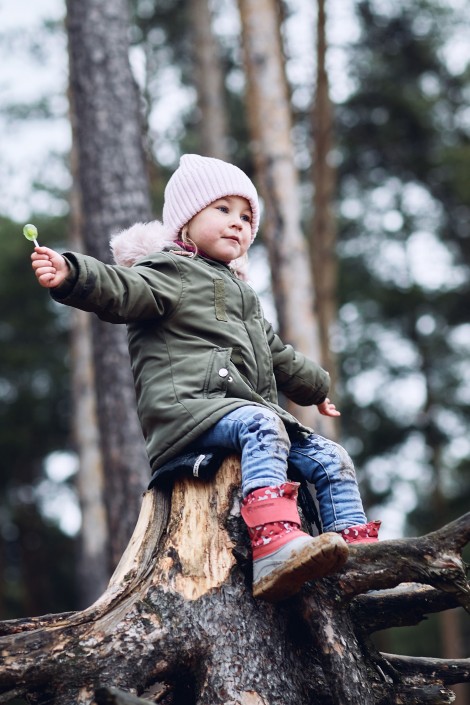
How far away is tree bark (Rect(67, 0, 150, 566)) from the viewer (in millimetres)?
6418

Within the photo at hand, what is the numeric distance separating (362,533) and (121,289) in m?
1.12

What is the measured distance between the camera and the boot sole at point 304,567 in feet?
8.20

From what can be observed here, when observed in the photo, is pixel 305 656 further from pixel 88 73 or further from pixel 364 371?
pixel 364 371

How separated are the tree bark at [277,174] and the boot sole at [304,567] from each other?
512cm

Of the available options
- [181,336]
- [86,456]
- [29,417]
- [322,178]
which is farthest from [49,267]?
[29,417]

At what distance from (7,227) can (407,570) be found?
16.3 metres

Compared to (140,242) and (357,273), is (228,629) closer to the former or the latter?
(140,242)

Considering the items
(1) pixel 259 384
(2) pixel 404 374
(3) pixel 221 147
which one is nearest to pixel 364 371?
(2) pixel 404 374

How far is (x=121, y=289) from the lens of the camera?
116 inches

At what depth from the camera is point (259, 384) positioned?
11.0 ft

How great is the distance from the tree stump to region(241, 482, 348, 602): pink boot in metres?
0.12

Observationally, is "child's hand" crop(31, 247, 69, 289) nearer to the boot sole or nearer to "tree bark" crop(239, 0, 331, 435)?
the boot sole

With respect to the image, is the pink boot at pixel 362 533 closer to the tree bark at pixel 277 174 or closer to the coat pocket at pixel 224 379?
the coat pocket at pixel 224 379

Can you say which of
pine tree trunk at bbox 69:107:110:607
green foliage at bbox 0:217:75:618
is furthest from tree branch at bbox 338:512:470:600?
green foliage at bbox 0:217:75:618
